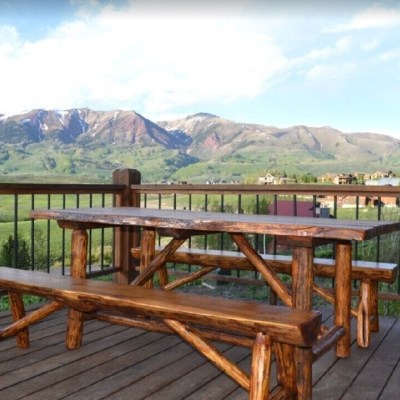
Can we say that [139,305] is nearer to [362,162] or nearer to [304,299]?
[304,299]

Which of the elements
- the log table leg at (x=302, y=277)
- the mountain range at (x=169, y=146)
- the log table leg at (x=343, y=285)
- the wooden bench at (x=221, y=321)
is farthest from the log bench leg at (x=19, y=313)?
the mountain range at (x=169, y=146)

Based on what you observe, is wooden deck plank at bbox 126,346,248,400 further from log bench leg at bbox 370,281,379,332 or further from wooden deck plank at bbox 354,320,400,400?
log bench leg at bbox 370,281,379,332

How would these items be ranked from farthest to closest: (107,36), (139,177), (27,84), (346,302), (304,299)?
1. (107,36)
2. (27,84)
3. (139,177)
4. (346,302)
5. (304,299)

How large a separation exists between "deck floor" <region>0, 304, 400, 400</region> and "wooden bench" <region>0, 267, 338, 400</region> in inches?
7.4

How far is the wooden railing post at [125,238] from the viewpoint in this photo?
Result: 4.75 m

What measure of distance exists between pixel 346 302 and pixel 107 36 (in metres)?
119

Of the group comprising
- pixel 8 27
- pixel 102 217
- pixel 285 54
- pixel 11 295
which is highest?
pixel 8 27

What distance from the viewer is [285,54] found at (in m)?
117

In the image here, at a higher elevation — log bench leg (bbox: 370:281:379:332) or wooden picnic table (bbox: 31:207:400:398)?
wooden picnic table (bbox: 31:207:400:398)

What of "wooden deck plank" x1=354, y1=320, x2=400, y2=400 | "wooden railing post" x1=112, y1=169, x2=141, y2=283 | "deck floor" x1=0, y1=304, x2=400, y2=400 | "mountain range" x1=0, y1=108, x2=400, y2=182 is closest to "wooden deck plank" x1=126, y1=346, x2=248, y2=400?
"deck floor" x1=0, y1=304, x2=400, y2=400

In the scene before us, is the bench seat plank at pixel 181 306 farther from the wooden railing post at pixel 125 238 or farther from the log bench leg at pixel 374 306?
the wooden railing post at pixel 125 238

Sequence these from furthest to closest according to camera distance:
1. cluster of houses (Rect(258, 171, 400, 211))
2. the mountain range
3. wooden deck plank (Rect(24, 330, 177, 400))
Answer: the mountain range < cluster of houses (Rect(258, 171, 400, 211)) < wooden deck plank (Rect(24, 330, 177, 400))

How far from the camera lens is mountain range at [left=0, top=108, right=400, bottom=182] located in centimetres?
6875

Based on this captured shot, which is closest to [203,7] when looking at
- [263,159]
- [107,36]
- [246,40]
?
[263,159]
